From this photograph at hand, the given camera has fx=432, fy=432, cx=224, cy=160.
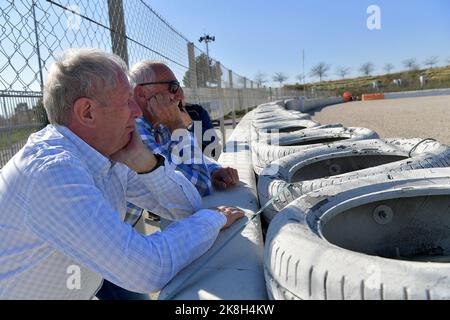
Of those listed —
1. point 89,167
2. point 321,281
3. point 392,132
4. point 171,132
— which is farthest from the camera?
point 392,132

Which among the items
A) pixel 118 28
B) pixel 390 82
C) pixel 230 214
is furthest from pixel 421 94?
pixel 230 214

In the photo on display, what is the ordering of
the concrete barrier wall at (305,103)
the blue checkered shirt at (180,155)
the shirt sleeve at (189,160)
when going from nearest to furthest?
the blue checkered shirt at (180,155) < the shirt sleeve at (189,160) < the concrete barrier wall at (305,103)

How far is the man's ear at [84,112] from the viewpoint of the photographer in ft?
4.60

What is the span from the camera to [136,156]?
180 cm

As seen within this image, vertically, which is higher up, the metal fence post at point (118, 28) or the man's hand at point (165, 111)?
the metal fence post at point (118, 28)

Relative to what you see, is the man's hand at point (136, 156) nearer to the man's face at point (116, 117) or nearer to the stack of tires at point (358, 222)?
the man's face at point (116, 117)

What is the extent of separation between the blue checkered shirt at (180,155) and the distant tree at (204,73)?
2689 mm

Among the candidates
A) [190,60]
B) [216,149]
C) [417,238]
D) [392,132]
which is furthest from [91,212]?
[392,132]

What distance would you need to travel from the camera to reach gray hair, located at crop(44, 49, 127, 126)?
1.40m

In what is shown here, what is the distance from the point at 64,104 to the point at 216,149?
3931 mm

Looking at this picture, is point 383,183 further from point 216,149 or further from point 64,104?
point 216,149

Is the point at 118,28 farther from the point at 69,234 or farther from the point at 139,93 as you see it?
the point at 69,234

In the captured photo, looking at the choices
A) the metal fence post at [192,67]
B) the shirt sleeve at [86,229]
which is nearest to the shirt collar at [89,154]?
the shirt sleeve at [86,229]

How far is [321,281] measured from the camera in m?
1.18
